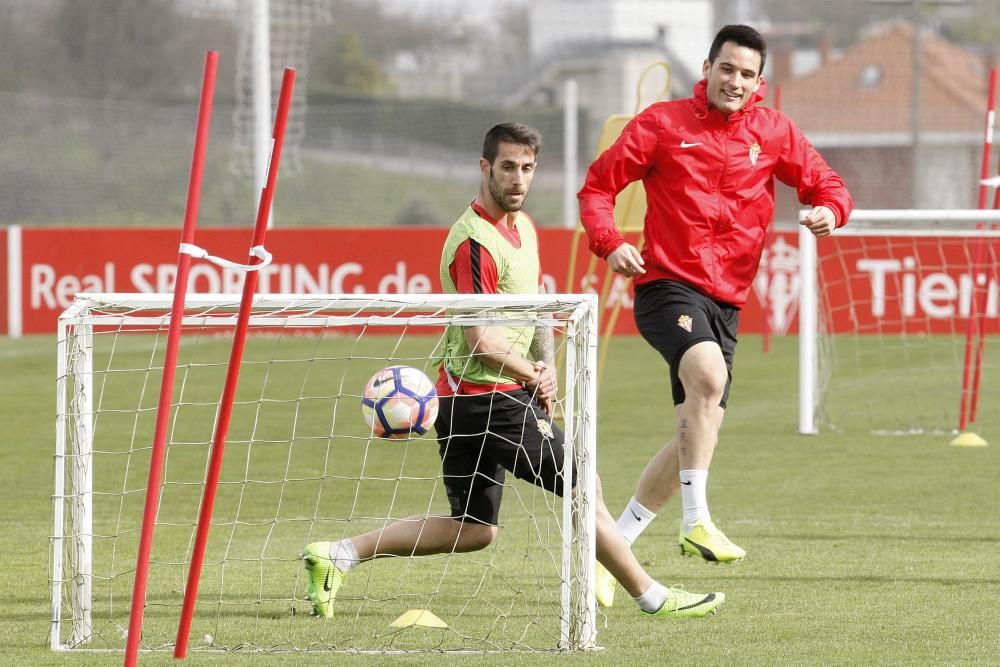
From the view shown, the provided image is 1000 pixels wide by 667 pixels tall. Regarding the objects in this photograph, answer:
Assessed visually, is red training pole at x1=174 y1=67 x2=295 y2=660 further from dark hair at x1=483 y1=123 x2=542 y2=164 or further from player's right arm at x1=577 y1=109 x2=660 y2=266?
player's right arm at x1=577 y1=109 x2=660 y2=266

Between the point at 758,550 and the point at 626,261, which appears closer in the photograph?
the point at 626,261

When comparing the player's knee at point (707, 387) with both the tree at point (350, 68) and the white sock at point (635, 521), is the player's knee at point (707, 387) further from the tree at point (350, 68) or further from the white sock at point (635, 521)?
the tree at point (350, 68)

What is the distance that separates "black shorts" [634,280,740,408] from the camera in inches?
224

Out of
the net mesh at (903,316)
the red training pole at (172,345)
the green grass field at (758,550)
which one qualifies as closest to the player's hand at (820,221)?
the green grass field at (758,550)

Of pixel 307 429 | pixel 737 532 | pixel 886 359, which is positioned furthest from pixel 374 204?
pixel 737 532

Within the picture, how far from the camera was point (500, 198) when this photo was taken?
512cm

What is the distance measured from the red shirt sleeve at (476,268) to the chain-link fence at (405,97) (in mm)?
18720

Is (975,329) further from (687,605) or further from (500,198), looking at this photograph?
(500,198)

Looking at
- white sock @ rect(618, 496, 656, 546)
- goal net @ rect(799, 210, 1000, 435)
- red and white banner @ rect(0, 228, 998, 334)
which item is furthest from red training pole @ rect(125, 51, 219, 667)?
red and white banner @ rect(0, 228, 998, 334)

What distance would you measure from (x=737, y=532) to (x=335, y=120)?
25.8 meters

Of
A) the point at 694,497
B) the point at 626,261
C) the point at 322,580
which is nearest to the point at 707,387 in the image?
the point at 694,497

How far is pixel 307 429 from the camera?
1133 centimetres

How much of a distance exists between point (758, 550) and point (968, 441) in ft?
13.0

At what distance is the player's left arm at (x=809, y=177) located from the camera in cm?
589
